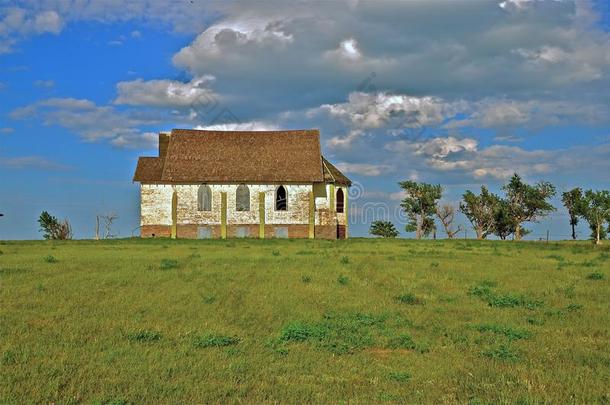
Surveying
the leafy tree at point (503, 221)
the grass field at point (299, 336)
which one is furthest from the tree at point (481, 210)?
the grass field at point (299, 336)

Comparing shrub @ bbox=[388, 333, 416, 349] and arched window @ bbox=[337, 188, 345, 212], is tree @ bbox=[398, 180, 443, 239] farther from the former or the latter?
shrub @ bbox=[388, 333, 416, 349]

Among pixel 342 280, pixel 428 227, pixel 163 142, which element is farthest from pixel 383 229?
pixel 342 280

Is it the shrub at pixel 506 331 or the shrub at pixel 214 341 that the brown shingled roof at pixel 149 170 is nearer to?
the shrub at pixel 214 341

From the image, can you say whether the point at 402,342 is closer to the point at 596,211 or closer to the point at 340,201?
the point at 340,201

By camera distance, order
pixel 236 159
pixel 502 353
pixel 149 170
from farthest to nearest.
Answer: pixel 236 159, pixel 149 170, pixel 502 353

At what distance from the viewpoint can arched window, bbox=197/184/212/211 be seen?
53.8 meters

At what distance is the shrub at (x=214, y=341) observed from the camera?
11727 millimetres

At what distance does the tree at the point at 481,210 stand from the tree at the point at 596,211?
9526 mm

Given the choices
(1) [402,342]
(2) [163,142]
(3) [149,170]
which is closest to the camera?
(1) [402,342]

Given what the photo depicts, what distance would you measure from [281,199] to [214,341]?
4246cm

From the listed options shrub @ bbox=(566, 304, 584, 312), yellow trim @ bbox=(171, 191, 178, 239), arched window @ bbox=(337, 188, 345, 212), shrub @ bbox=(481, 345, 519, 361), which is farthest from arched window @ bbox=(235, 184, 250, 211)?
shrub @ bbox=(481, 345, 519, 361)

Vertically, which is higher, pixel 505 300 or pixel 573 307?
pixel 505 300

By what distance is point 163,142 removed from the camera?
58.7 m

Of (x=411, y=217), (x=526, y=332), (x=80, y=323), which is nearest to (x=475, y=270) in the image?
(x=526, y=332)
